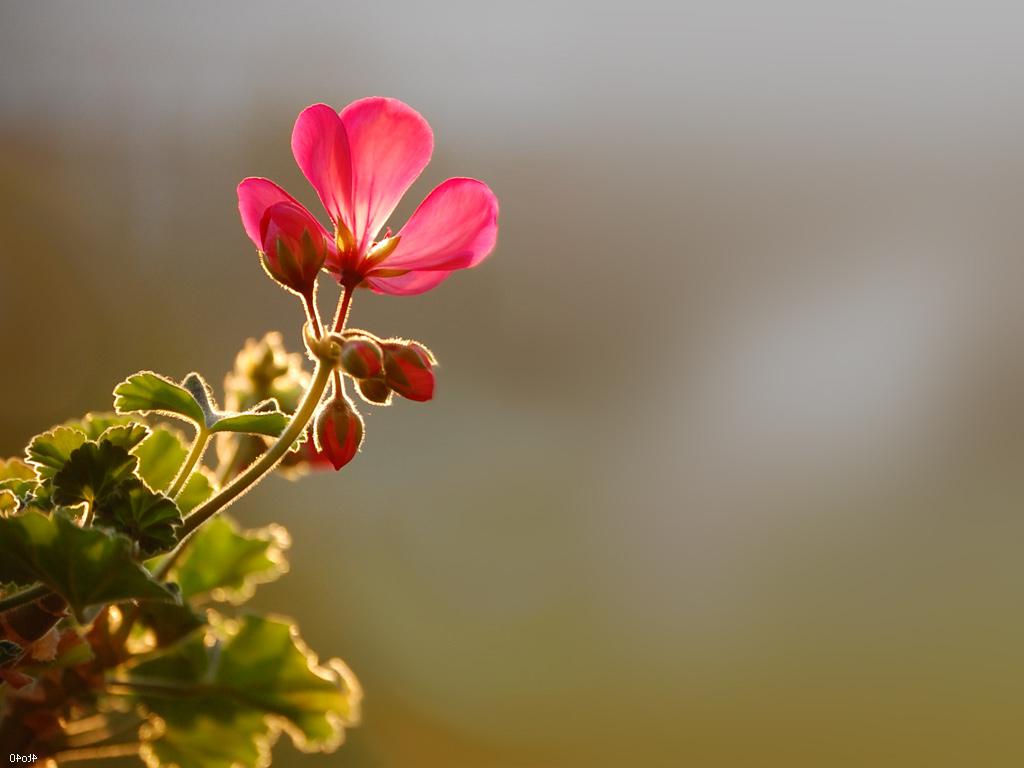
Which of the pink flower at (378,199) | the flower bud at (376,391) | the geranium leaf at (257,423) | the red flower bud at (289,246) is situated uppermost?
the pink flower at (378,199)

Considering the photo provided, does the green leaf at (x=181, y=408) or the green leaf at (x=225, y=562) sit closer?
the green leaf at (x=181, y=408)

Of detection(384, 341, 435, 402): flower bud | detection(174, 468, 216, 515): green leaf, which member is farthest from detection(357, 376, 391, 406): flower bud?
detection(174, 468, 216, 515): green leaf

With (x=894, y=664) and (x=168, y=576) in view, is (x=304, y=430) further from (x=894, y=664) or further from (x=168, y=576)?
(x=894, y=664)

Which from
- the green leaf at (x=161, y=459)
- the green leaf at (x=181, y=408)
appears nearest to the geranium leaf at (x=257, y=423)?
Answer: the green leaf at (x=181, y=408)

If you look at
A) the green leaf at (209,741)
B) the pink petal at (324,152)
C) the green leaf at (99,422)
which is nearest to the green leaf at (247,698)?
the green leaf at (209,741)

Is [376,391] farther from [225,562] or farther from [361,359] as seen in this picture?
[225,562]

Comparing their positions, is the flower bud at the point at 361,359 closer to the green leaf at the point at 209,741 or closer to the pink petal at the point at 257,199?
the pink petal at the point at 257,199

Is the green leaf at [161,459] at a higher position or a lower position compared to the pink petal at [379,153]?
lower

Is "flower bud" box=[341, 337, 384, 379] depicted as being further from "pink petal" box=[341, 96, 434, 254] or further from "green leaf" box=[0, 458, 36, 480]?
"green leaf" box=[0, 458, 36, 480]
